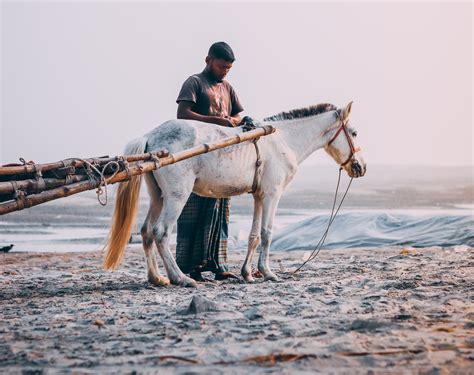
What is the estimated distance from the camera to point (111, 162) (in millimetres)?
5562

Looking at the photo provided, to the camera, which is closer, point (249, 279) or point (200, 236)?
point (249, 279)

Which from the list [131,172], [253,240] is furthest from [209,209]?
[131,172]

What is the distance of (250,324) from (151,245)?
2.43 m

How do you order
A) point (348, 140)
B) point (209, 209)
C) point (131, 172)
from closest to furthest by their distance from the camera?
point (131, 172) < point (209, 209) < point (348, 140)

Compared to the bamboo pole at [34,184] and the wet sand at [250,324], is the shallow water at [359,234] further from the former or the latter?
the bamboo pole at [34,184]

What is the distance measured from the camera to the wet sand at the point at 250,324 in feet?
12.0

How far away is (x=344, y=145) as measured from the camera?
298 inches

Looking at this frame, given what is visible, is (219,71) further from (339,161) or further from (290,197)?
(290,197)

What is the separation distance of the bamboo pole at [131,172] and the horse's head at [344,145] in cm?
96

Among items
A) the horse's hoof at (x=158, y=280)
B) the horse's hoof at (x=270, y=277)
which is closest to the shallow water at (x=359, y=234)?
the horse's hoof at (x=270, y=277)

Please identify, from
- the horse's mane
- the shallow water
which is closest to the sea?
the shallow water

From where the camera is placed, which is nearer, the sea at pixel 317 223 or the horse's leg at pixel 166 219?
the horse's leg at pixel 166 219

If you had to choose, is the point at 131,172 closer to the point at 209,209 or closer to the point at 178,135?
the point at 178,135

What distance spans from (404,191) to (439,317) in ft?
77.2
